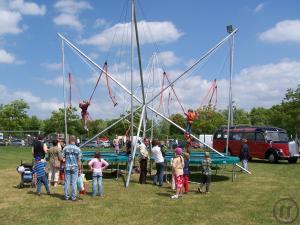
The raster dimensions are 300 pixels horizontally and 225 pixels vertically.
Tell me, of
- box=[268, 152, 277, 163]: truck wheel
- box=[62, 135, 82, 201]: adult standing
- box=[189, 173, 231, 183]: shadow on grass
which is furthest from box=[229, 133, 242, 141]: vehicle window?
box=[62, 135, 82, 201]: adult standing

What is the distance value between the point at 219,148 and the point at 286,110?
3177 centimetres

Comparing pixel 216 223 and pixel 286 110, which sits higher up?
Result: pixel 286 110

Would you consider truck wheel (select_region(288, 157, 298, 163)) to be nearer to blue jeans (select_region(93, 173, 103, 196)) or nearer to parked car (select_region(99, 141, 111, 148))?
blue jeans (select_region(93, 173, 103, 196))

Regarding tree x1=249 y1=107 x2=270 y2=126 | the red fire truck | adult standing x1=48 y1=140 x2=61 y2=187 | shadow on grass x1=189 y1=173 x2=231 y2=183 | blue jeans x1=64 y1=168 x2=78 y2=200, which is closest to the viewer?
blue jeans x1=64 y1=168 x2=78 y2=200

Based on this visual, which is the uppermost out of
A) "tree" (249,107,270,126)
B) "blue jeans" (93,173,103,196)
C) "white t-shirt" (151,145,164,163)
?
"tree" (249,107,270,126)

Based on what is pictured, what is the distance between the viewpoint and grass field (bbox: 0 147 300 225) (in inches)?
411

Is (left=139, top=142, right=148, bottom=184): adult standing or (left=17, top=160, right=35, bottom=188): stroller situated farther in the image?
(left=139, top=142, right=148, bottom=184): adult standing

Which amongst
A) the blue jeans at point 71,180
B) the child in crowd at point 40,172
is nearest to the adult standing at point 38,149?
the child in crowd at point 40,172

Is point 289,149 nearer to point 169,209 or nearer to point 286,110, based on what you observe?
point 169,209

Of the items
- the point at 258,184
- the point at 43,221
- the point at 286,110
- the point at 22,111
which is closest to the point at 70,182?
the point at 43,221

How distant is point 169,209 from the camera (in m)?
11.7

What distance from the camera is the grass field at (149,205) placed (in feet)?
34.2

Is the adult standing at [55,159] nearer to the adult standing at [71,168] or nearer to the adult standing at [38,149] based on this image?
the adult standing at [38,149]

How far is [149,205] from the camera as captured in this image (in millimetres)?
12305
